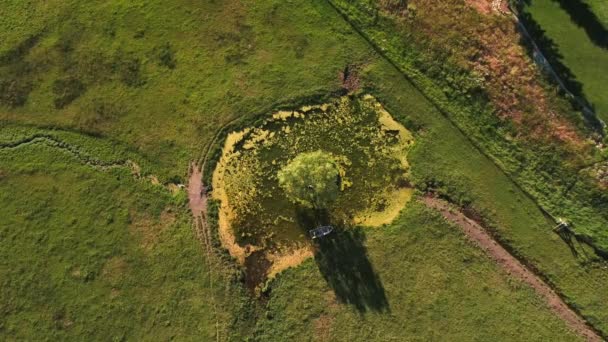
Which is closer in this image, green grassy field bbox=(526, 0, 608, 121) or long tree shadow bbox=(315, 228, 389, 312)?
green grassy field bbox=(526, 0, 608, 121)

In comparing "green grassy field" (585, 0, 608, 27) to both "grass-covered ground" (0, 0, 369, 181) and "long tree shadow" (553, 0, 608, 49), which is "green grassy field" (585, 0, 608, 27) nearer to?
"long tree shadow" (553, 0, 608, 49)

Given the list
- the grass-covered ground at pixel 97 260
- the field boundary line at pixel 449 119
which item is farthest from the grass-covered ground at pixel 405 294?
the grass-covered ground at pixel 97 260

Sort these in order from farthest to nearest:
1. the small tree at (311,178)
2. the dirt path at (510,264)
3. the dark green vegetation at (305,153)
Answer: the dark green vegetation at (305,153), the dirt path at (510,264), the small tree at (311,178)

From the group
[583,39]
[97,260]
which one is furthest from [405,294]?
[97,260]

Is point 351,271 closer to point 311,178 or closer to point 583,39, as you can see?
point 311,178

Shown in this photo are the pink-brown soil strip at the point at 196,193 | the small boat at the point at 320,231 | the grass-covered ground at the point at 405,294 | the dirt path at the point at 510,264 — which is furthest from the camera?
the pink-brown soil strip at the point at 196,193

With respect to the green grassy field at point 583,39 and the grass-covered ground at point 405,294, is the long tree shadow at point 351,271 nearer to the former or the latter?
the grass-covered ground at point 405,294

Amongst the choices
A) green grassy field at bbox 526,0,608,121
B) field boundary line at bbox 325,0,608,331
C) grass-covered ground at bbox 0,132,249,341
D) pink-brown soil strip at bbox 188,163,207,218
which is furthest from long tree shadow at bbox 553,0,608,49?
grass-covered ground at bbox 0,132,249,341
